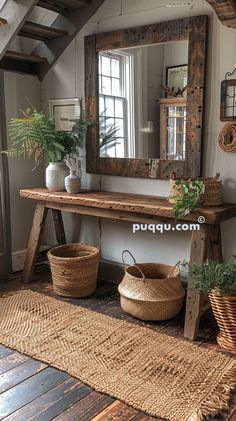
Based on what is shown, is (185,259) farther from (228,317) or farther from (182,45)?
(182,45)

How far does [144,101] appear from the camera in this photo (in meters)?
2.99

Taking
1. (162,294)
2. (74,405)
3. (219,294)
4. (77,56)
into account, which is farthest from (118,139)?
(74,405)

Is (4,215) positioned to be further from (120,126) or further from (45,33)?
(45,33)

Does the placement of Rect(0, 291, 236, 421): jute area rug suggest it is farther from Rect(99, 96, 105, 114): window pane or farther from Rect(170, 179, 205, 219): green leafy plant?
Rect(99, 96, 105, 114): window pane

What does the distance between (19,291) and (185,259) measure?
1296 mm

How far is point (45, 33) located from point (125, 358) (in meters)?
2.57

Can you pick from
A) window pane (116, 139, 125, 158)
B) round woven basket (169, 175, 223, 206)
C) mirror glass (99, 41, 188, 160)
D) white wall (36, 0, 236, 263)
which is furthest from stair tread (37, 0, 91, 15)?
round woven basket (169, 175, 223, 206)

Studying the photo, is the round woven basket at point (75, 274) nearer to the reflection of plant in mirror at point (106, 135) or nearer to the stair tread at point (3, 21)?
the reflection of plant in mirror at point (106, 135)

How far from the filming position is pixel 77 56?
11.1 feet

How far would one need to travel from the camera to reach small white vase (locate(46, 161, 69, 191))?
3.27 m

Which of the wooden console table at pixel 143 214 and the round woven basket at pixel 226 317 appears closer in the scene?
the round woven basket at pixel 226 317

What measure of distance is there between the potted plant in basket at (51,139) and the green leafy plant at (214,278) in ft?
4.65

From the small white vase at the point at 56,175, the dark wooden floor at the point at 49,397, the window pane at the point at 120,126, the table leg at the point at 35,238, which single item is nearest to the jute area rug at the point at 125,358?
the dark wooden floor at the point at 49,397

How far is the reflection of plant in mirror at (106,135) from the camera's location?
3225 millimetres
